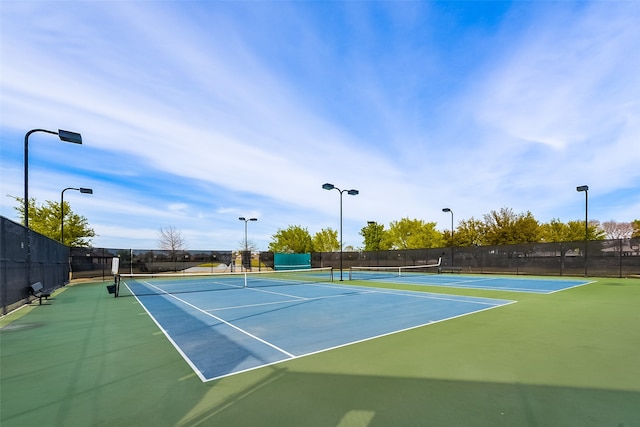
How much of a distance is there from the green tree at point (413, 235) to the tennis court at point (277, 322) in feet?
114

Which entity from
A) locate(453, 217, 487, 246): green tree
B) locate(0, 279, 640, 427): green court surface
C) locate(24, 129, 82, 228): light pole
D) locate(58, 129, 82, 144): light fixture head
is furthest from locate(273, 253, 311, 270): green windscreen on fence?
locate(0, 279, 640, 427): green court surface

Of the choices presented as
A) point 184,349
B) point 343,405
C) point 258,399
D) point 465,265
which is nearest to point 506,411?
point 343,405

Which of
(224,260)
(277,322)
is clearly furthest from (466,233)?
(277,322)

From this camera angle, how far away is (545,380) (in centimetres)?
400

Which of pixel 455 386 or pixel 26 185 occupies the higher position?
pixel 26 185

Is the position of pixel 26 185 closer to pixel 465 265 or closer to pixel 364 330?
pixel 364 330

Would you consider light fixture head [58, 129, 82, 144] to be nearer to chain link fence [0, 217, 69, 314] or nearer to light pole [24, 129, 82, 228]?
light pole [24, 129, 82, 228]

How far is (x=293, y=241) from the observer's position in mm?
53438

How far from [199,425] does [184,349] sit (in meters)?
2.78

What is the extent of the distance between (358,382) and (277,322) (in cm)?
399

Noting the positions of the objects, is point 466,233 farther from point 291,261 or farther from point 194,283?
point 194,283

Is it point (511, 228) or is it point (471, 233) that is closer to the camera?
point (511, 228)

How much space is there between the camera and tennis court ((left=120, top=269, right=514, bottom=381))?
5.13 m

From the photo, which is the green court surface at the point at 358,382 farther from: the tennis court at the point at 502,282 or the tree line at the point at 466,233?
the tree line at the point at 466,233
